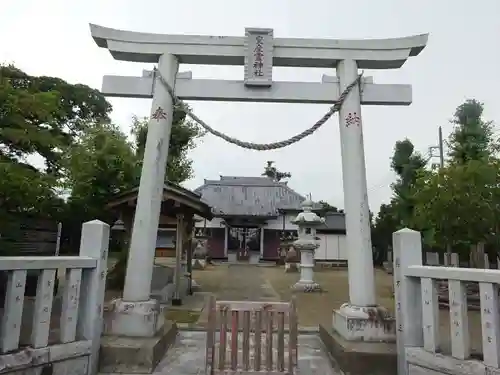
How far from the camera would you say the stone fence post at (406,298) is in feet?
11.5

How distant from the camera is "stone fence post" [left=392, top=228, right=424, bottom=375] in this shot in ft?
11.5

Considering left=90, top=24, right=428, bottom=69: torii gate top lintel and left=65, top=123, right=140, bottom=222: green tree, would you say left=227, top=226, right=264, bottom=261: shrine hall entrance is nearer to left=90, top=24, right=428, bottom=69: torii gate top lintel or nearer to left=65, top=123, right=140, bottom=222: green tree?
left=65, top=123, right=140, bottom=222: green tree

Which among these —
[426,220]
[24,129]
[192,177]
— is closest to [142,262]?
[24,129]

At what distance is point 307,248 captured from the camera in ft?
41.5

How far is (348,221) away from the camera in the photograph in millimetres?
4406

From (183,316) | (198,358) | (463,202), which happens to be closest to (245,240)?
(463,202)

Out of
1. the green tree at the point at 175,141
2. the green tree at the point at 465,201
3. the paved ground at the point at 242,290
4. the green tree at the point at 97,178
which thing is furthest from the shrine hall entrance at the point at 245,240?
the green tree at the point at 465,201

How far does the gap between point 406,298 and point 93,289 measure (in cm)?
298

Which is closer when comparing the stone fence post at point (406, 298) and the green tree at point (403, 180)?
the stone fence post at point (406, 298)

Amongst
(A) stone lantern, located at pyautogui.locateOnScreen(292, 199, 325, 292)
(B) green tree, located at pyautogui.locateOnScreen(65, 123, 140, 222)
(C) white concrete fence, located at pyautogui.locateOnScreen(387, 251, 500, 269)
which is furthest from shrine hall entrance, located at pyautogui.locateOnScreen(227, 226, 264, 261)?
(B) green tree, located at pyautogui.locateOnScreen(65, 123, 140, 222)

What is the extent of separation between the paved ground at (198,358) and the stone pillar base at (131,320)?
0.40 metres

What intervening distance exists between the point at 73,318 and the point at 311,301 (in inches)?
294

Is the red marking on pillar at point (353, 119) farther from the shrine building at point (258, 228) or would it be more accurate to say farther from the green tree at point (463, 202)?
the shrine building at point (258, 228)

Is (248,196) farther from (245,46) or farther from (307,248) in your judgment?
(245,46)
